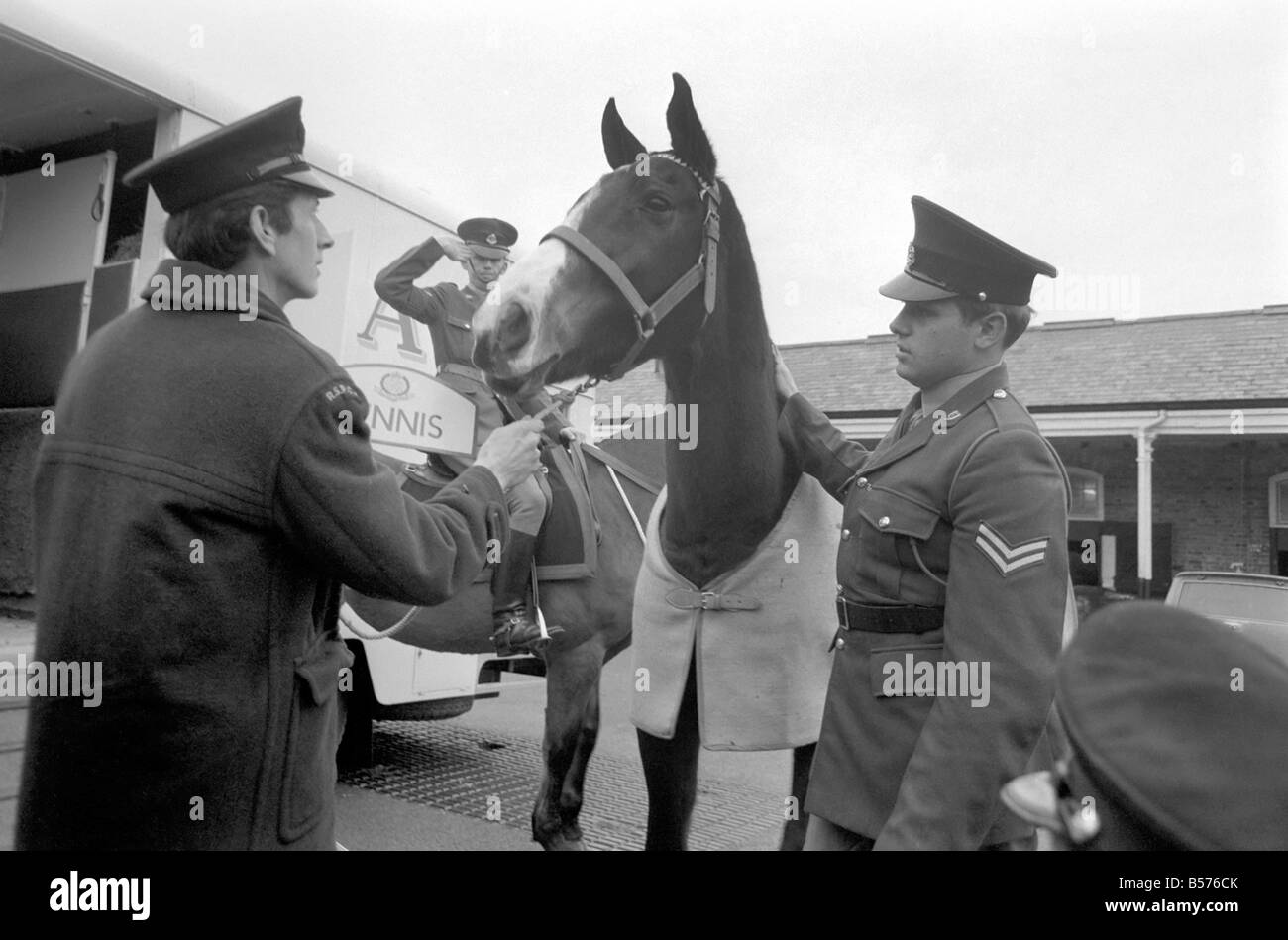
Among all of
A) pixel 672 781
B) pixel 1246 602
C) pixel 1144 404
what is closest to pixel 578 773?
pixel 672 781

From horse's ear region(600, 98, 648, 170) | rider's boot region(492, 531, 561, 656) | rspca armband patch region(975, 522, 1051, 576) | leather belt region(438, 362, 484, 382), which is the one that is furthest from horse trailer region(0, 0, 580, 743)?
rspca armband patch region(975, 522, 1051, 576)

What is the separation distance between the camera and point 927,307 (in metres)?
1.66

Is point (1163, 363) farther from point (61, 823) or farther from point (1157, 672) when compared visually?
point (61, 823)

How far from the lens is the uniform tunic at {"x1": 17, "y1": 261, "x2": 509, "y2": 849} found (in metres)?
1.23

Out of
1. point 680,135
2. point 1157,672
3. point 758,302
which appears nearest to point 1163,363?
point 758,302

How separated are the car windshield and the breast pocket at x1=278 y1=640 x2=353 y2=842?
565 cm

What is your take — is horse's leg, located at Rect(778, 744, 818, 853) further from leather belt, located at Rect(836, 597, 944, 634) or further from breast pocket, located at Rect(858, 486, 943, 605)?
breast pocket, located at Rect(858, 486, 943, 605)

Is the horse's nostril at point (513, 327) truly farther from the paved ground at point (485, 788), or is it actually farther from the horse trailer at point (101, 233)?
the paved ground at point (485, 788)

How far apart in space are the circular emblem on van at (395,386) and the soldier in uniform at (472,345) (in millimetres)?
271

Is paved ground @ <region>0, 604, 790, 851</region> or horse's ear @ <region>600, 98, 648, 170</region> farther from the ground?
horse's ear @ <region>600, 98, 648, 170</region>

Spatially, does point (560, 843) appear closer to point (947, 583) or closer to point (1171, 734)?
point (947, 583)

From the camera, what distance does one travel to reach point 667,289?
188 centimetres
